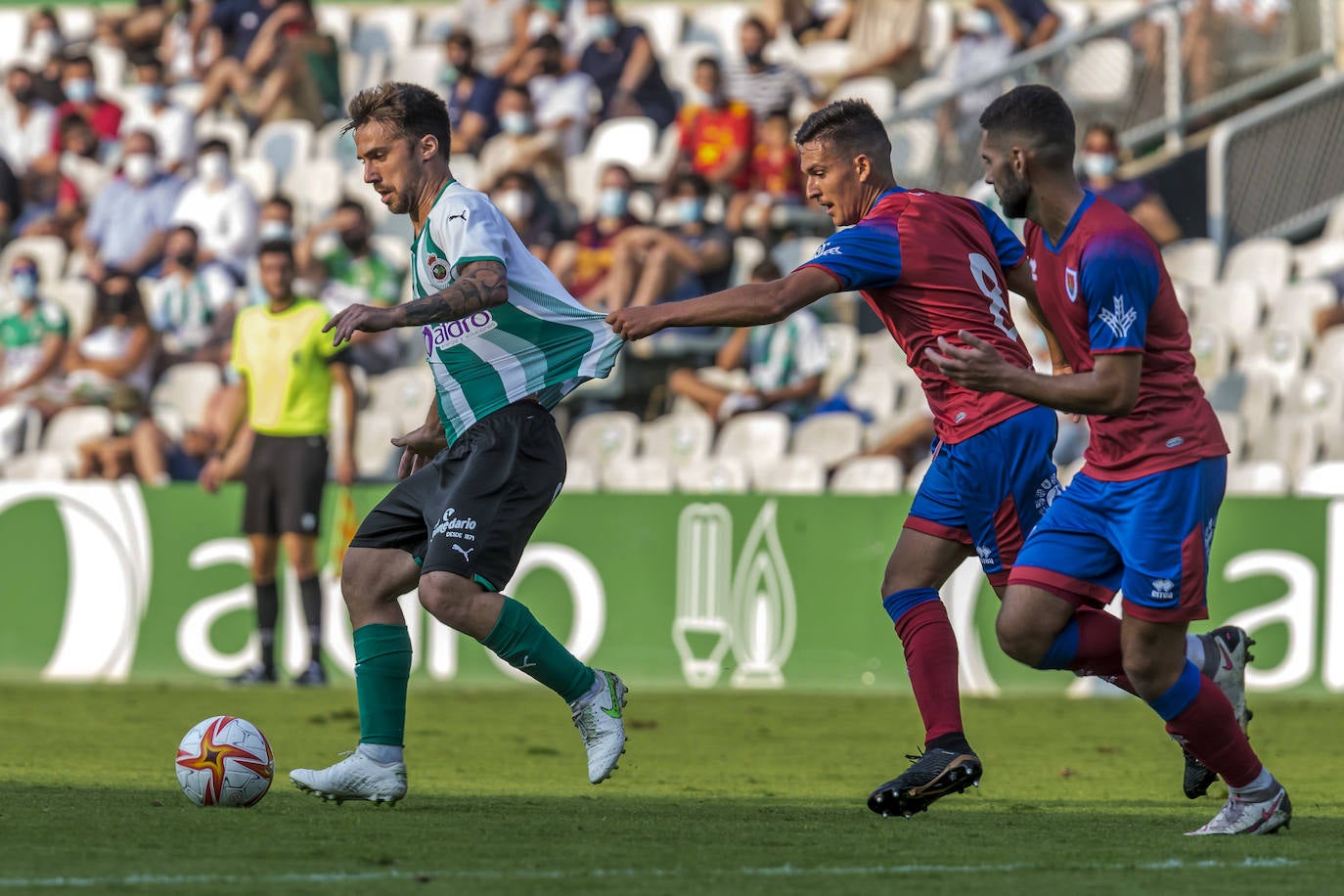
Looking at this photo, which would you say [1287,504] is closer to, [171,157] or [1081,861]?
[1081,861]

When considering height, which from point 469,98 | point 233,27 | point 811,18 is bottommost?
point 469,98

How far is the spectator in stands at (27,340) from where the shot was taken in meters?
15.2

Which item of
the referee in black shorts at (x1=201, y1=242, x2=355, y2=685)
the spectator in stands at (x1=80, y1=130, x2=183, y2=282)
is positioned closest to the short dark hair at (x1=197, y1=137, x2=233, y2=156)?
the spectator in stands at (x1=80, y1=130, x2=183, y2=282)

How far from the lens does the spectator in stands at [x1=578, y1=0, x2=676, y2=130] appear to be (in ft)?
56.2

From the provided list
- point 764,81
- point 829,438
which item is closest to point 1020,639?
point 829,438

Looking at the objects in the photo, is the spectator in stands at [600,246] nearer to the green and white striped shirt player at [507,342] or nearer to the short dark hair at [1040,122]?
the green and white striped shirt player at [507,342]

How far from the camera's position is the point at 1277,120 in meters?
15.3

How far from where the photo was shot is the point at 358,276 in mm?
15227

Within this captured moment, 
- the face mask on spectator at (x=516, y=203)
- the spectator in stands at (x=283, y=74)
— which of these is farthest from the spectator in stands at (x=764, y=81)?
the spectator in stands at (x=283, y=74)

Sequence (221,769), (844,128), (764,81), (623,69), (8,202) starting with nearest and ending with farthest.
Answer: (221,769) → (844,128) → (764,81) → (623,69) → (8,202)

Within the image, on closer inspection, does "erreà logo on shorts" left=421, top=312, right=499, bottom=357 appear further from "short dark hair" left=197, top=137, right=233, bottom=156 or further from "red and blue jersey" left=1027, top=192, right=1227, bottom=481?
"short dark hair" left=197, top=137, right=233, bottom=156

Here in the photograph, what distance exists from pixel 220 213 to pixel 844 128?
1105 centimetres

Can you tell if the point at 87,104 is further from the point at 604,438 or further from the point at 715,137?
the point at 604,438

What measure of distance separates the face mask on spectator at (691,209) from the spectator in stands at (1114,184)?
9.28 feet
